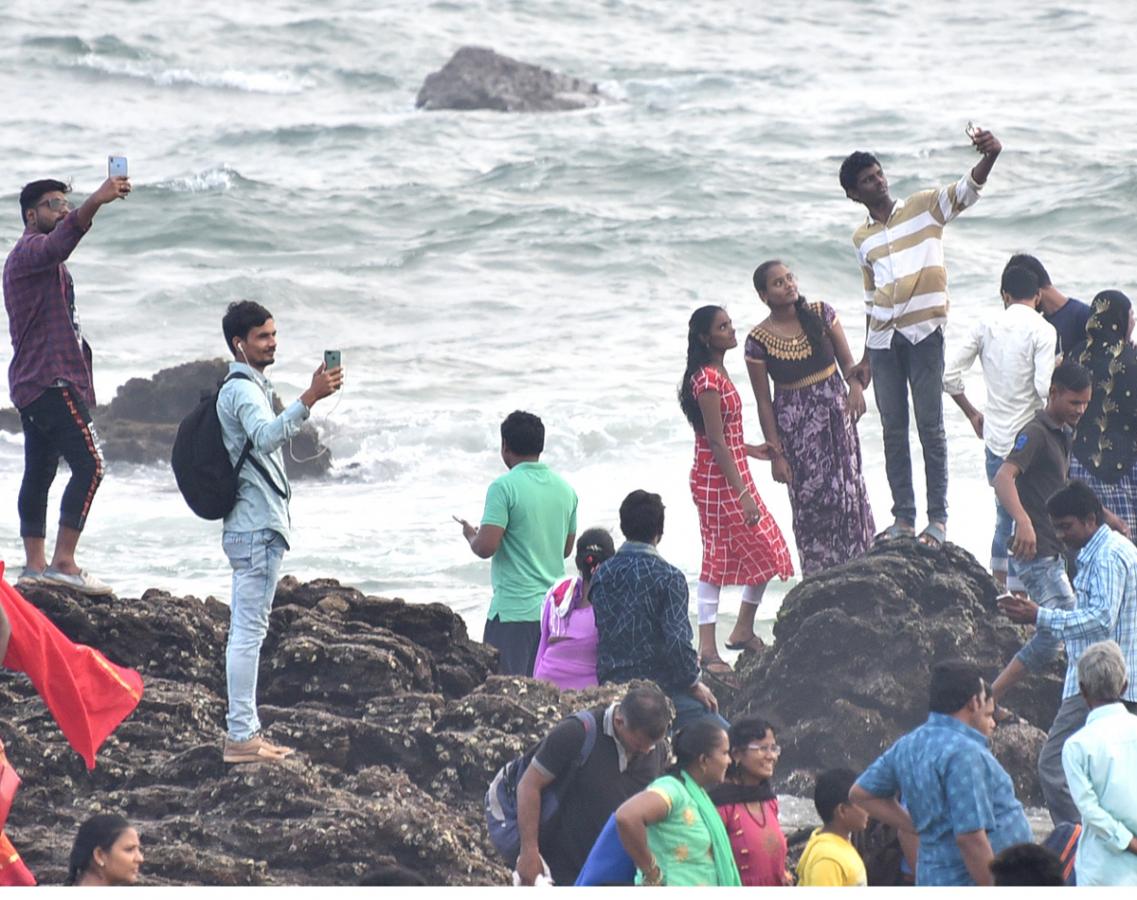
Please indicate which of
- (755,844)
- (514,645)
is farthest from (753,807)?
(514,645)

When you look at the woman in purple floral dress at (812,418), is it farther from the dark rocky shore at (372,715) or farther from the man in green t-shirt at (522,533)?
the man in green t-shirt at (522,533)

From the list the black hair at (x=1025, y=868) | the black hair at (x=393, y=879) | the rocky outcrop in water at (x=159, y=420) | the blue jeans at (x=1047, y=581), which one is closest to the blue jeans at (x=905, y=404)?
the blue jeans at (x=1047, y=581)

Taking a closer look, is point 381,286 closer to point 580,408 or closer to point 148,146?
point 580,408

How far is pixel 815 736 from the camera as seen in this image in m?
7.93

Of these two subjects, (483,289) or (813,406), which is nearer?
(813,406)

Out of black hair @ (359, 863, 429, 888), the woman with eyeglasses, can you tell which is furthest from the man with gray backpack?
black hair @ (359, 863, 429, 888)

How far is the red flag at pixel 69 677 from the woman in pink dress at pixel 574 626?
1795mm

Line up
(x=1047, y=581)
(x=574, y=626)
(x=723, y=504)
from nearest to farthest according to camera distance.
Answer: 1. (x=574, y=626)
2. (x=1047, y=581)
3. (x=723, y=504)

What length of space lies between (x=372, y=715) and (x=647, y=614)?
3.75 ft

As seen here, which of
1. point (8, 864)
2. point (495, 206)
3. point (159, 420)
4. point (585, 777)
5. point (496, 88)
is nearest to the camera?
point (8, 864)

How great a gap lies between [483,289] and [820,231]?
4.63 m

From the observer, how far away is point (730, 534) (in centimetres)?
838

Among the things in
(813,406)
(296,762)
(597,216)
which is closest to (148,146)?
(597,216)

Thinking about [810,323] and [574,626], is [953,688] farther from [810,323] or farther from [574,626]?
[810,323]
